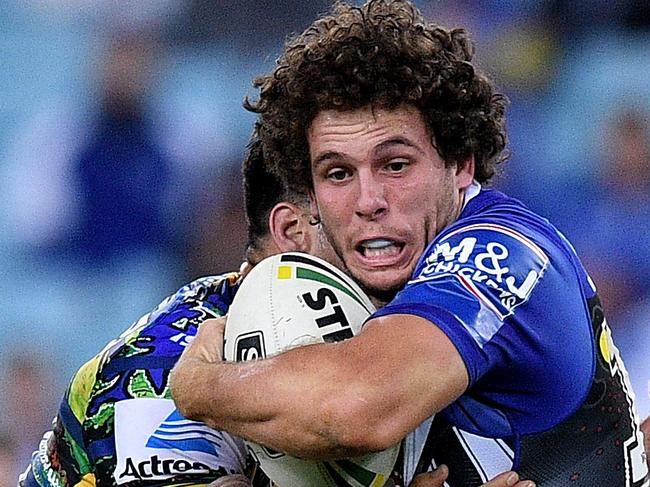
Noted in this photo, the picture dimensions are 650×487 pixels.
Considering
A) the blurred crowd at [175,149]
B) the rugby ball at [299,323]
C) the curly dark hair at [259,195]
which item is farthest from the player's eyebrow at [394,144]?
the blurred crowd at [175,149]

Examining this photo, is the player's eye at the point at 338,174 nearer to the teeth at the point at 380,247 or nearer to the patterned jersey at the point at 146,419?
the teeth at the point at 380,247

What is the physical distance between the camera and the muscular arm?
297cm

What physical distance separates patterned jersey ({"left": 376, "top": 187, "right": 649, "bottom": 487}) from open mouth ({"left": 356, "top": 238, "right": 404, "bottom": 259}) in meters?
0.29

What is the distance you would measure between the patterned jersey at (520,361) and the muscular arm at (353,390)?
8cm

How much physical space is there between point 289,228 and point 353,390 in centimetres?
136

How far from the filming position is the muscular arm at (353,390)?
297 cm

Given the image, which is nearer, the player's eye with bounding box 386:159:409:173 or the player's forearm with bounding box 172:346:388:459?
the player's forearm with bounding box 172:346:388:459

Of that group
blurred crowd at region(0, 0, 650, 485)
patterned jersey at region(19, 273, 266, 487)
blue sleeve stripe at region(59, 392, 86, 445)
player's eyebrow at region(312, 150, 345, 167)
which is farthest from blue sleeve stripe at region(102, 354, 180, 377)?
blurred crowd at region(0, 0, 650, 485)

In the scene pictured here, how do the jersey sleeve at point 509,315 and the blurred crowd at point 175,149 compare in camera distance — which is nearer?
the jersey sleeve at point 509,315

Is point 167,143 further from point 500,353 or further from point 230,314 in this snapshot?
point 500,353

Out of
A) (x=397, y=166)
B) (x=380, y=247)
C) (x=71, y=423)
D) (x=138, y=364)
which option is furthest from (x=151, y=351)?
(x=397, y=166)

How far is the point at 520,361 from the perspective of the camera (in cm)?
323

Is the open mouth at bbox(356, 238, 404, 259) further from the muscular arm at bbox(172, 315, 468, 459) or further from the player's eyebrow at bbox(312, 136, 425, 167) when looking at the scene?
the muscular arm at bbox(172, 315, 468, 459)

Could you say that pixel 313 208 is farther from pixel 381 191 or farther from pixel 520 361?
pixel 520 361
